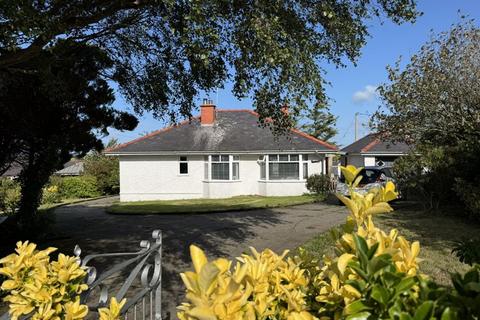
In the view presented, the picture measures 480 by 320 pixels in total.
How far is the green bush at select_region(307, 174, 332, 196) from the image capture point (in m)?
24.5

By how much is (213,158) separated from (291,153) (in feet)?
15.4

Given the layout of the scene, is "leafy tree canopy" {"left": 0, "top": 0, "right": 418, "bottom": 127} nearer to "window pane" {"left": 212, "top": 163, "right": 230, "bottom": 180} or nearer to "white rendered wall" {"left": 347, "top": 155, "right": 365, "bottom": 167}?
"window pane" {"left": 212, "top": 163, "right": 230, "bottom": 180}

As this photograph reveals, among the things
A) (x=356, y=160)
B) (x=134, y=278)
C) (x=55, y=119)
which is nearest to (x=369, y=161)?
(x=356, y=160)

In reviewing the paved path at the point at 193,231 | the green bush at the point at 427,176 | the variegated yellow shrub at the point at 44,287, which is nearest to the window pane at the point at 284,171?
the paved path at the point at 193,231

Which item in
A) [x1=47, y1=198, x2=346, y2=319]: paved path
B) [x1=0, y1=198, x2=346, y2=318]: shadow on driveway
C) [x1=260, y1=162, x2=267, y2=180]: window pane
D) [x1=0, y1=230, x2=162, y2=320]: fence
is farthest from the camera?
[x1=260, y1=162, x2=267, y2=180]: window pane

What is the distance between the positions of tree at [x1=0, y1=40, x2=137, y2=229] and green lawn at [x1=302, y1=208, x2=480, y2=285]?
575 cm

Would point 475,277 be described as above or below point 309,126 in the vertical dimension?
below

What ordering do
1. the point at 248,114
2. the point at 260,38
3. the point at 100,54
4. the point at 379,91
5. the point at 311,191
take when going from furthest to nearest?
the point at 248,114 < the point at 311,191 < the point at 379,91 < the point at 100,54 < the point at 260,38

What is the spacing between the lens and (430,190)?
50.4ft

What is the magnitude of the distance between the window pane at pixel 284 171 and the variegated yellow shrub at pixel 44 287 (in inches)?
971

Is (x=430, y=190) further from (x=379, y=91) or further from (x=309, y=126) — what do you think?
(x=309, y=126)

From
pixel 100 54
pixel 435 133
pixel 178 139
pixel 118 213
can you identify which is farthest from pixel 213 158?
pixel 100 54

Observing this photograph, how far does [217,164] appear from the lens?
90.6 ft

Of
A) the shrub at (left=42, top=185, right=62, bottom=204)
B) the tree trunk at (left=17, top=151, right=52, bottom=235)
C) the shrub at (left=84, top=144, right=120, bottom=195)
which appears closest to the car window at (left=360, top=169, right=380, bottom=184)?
the tree trunk at (left=17, top=151, right=52, bottom=235)
